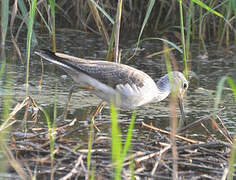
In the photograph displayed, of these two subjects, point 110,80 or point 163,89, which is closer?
point 110,80

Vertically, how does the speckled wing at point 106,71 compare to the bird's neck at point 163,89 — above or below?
above

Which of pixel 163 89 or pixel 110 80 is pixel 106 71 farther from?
pixel 163 89

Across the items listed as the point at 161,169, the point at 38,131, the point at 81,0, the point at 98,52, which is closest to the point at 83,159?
the point at 161,169

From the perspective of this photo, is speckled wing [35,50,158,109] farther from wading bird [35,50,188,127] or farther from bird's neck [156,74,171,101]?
bird's neck [156,74,171,101]

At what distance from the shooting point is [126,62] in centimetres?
764

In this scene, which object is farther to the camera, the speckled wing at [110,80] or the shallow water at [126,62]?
the shallow water at [126,62]

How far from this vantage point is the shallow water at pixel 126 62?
5.88 meters

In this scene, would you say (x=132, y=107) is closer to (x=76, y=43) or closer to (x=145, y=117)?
(x=145, y=117)

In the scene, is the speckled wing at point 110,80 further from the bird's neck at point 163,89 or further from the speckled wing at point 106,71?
the bird's neck at point 163,89

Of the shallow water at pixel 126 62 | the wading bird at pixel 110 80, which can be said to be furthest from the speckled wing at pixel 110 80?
the shallow water at pixel 126 62

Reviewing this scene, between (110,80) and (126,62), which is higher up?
(126,62)

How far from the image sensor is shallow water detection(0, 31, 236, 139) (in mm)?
5883

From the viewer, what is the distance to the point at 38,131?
5.04m

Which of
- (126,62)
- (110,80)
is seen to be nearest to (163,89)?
(110,80)
